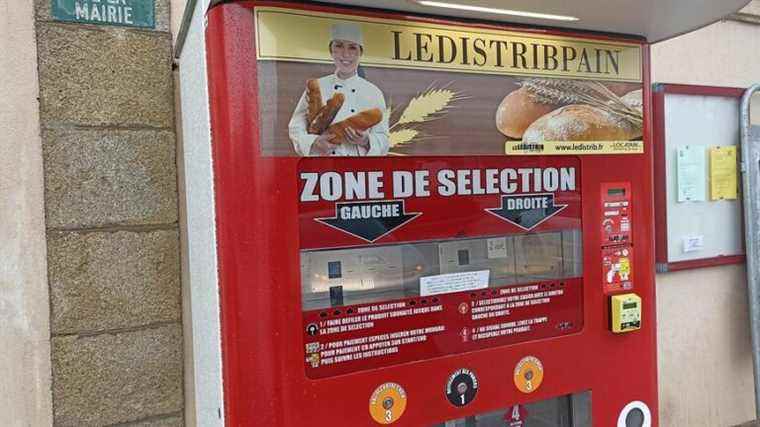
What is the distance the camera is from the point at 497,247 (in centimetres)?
190

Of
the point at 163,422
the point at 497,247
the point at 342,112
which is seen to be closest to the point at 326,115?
the point at 342,112

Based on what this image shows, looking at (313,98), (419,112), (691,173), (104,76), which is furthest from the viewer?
(691,173)

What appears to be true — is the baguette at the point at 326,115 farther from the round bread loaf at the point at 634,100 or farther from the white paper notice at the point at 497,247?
the round bread loaf at the point at 634,100

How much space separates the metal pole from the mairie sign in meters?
3.41

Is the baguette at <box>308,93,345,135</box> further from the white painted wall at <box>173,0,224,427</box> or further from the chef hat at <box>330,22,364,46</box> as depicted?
the white painted wall at <box>173,0,224,427</box>

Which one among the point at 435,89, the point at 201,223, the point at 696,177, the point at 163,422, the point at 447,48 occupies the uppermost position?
the point at 447,48

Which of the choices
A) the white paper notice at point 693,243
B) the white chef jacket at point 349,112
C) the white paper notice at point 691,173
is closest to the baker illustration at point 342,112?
the white chef jacket at point 349,112

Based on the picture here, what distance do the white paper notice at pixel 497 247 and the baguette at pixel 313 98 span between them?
670mm

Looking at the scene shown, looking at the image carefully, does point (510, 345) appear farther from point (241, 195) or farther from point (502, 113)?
point (241, 195)

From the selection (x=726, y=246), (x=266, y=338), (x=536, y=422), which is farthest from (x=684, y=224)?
(x=266, y=338)

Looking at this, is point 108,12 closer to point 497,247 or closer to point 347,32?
point 347,32

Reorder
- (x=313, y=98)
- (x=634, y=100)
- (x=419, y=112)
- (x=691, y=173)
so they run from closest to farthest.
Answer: (x=313, y=98)
(x=419, y=112)
(x=634, y=100)
(x=691, y=173)

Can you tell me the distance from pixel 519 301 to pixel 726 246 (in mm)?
2615

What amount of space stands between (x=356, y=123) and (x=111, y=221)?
3.81 feet
